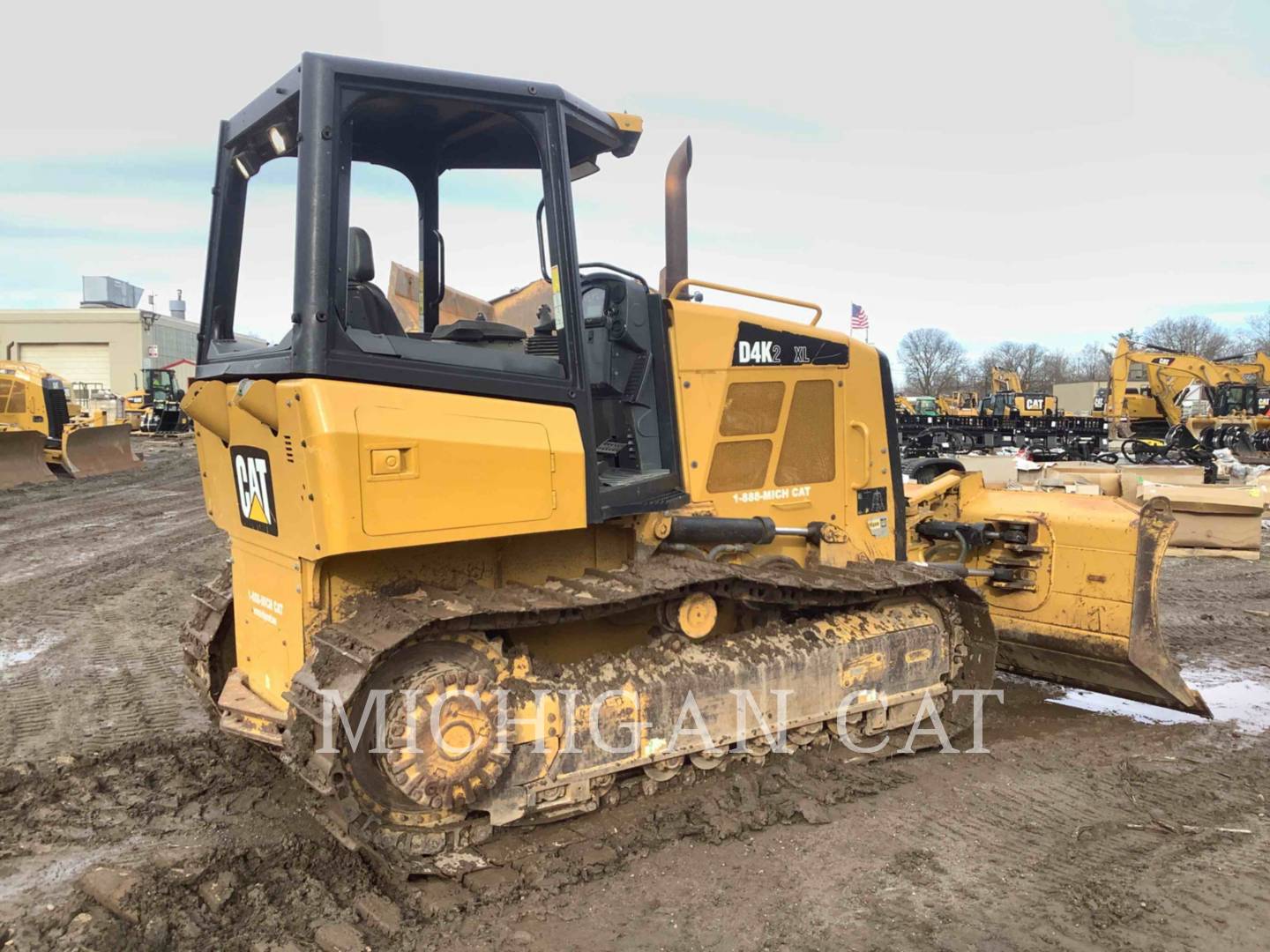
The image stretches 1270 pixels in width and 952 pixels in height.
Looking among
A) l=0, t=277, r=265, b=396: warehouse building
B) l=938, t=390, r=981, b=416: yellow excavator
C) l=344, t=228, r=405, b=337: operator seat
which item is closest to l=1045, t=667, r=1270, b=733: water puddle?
l=344, t=228, r=405, b=337: operator seat

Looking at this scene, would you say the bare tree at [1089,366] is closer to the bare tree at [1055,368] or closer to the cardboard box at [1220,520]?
the bare tree at [1055,368]

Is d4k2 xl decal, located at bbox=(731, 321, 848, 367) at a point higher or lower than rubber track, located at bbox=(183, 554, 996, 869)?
higher

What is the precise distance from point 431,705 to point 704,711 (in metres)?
1.27

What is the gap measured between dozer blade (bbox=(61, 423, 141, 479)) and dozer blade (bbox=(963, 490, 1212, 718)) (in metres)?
18.2

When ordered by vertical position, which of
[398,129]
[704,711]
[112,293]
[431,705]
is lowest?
[704,711]

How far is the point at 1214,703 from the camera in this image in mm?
5699

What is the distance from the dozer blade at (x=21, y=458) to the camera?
1639cm

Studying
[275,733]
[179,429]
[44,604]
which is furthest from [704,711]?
[179,429]

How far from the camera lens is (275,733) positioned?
350cm

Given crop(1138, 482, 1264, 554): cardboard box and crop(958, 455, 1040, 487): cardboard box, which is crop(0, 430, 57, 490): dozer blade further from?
crop(1138, 482, 1264, 554): cardboard box

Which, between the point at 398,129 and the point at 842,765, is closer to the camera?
the point at 398,129

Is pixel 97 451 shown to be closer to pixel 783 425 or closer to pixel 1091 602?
pixel 783 425

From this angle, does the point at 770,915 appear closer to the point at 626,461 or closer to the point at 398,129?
the point at 626,461

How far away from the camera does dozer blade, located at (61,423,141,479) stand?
18062 millimetres
